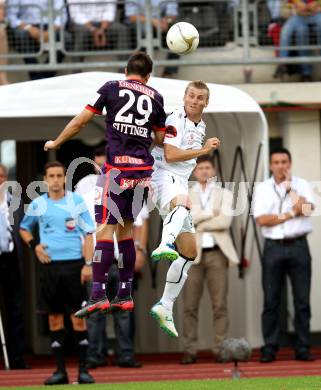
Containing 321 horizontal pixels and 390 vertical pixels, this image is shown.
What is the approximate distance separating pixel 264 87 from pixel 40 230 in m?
4.20

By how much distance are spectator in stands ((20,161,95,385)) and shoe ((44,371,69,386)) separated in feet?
0.79

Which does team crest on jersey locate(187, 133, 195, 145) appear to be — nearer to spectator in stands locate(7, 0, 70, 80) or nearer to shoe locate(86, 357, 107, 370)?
shoe locate(86, 357, 107, 370)

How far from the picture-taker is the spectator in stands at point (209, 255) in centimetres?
1482

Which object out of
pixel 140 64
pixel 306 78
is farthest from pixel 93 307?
pixel 306 78

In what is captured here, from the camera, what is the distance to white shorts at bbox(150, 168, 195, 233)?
1094 cm

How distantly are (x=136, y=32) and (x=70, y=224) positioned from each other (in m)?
3.92

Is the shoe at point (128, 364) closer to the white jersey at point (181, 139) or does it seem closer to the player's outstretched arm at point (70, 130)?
the white jersey at point (181, 139)

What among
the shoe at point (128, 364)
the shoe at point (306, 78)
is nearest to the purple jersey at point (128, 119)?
the shoe at point (128, 364)

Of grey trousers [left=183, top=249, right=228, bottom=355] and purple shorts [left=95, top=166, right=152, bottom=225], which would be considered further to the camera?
grey trousers [left=183, top=249, right=228, bottom=355]

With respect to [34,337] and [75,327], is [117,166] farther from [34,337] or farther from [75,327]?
[34,337]

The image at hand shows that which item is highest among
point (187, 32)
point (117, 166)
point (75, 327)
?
point (187, 32)

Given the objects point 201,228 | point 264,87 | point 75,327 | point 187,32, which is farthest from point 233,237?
point 187,32

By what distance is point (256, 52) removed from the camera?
1709cm

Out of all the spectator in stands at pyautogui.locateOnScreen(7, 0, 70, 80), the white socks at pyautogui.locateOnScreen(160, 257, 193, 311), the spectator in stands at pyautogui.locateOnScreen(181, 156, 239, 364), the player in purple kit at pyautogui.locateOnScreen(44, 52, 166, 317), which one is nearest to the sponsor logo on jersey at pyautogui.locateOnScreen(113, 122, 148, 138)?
the player in purple kit at pyautogui.locateOnScreen(44, 52, 166, 317)
